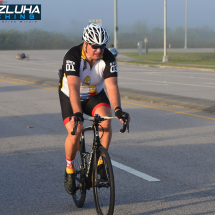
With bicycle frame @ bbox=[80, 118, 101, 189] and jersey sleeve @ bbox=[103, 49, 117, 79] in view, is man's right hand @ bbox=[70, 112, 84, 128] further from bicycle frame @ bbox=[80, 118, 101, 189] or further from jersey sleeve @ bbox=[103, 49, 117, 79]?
jersey sleeve @ bbox=[103, 49, 117, 79]

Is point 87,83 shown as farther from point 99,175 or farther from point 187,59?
point 187,59

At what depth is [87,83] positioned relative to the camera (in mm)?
4727

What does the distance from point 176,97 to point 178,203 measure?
9129 mm

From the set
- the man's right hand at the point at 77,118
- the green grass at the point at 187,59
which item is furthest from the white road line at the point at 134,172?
the green grass at the point at 187,59

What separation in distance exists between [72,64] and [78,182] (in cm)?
137

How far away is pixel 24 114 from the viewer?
11.2m

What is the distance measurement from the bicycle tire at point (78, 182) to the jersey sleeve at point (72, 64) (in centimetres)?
90

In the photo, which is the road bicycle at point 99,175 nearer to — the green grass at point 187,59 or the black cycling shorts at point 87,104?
the black cycling shorts at point 87,104

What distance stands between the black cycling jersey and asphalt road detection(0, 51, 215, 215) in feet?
4.26

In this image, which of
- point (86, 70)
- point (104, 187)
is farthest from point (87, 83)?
point (104, 187)

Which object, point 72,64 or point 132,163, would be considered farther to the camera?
point 132,163

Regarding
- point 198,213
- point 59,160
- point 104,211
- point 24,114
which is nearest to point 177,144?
point 59,160

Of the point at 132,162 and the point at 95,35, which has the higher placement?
the point at 95,35

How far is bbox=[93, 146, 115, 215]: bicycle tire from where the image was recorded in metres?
3.99
